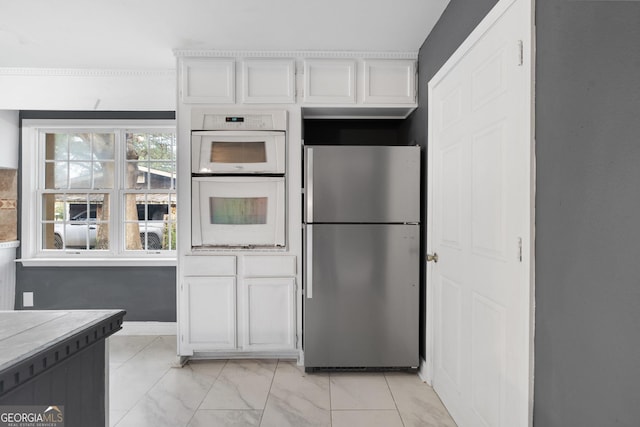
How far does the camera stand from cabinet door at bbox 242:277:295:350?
276cm

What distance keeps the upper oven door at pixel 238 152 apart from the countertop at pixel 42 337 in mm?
1718

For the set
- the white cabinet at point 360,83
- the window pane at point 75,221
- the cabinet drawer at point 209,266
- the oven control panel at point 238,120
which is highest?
the white cabinet at point 360,83

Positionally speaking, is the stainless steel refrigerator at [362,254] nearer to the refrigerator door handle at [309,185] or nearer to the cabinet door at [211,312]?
the refrigerator door handle at [309,185]

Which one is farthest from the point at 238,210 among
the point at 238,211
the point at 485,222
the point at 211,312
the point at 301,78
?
the point at 485,222

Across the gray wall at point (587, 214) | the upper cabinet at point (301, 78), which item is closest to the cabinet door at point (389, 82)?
the upper cabinet at point (301, 78)

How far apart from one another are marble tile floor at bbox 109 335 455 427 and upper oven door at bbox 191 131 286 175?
151 centimetres

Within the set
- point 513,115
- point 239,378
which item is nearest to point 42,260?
point 239,378

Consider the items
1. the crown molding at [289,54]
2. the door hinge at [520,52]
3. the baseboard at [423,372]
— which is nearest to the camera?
the door hinge at [520,52]

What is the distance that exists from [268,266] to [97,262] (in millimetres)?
1850

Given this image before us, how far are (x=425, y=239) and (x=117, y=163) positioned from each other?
2.98 meters

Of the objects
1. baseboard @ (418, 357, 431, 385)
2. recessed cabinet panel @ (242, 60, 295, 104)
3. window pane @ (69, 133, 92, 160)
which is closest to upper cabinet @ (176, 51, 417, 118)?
recessed cabinet panel @ (242, 60, 295, 104)

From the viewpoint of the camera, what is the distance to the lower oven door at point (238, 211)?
273cm

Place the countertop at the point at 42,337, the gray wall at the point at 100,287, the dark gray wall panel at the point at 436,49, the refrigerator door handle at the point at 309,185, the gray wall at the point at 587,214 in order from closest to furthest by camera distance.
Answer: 1. the countertop at the point at 42,337
2. the gray wall at the point at 587,214
3. the dark gray wall panel at the point at 436,49
4. the refrigerator door handle at the point at 309,185
5. the gray wall at the point at 100,287

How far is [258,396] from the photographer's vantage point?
2309 mm
